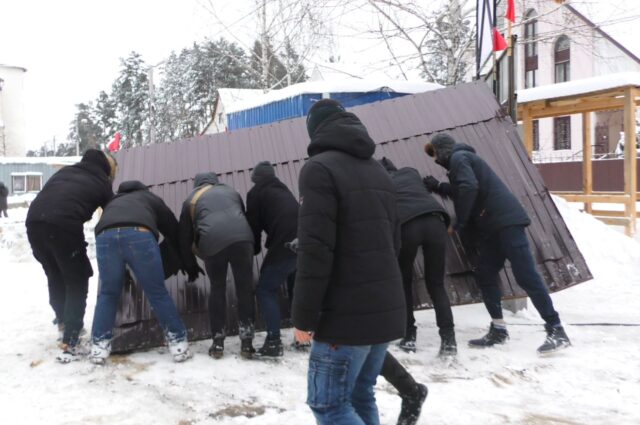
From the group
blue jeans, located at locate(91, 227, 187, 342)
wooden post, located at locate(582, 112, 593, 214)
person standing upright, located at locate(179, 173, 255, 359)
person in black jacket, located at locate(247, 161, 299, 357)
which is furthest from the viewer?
wooden post, located at locate(582, 112, 593, 214)

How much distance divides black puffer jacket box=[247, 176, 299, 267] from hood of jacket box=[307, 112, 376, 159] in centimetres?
190

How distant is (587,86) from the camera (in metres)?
8.83

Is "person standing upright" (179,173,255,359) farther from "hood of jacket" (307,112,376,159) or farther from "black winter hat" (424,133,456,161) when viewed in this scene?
"hood of jacket" (307,112,376,159)

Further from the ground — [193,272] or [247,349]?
[193,272]

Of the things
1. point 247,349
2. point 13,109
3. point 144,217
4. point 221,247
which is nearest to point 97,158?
point 144,217

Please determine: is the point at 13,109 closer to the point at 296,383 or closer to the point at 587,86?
the point at 587,86

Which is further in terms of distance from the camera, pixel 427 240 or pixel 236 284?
pixel 236 284

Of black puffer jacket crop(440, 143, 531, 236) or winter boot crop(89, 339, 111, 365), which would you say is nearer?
winter boot crop(89, 339, 111, 365)

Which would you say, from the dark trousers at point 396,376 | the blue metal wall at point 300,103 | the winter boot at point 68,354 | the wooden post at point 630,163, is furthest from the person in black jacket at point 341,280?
the wooden post at point 630,163

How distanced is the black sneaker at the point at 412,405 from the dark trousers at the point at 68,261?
2.77 metres

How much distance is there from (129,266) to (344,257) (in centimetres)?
251

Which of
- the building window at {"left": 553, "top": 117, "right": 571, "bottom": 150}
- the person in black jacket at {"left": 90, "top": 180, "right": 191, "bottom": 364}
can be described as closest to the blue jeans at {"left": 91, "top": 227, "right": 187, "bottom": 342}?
the person in black jacket at {"left": 90, "top": 180, "right": 191, "bottom": 364}

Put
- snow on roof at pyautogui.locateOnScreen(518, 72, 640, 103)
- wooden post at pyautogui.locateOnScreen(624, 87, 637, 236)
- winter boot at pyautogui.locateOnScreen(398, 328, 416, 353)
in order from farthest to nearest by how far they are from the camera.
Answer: wooden post at pyautogui.locateOnScreen(624, 87, 637, 236) < snow on roof at pyautogui.locateOnScreen(518, 72, 640, 103) < winter boot at pyautogui.locateOnScreen(398, 328, 416, 353)

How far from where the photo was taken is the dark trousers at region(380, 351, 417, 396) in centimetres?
287
